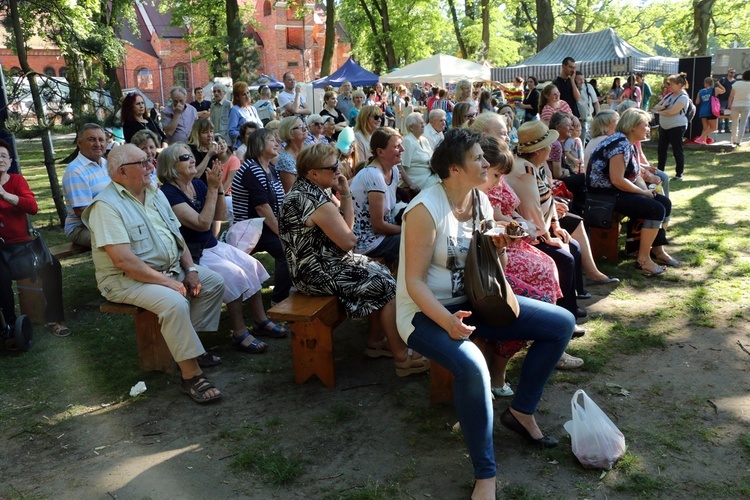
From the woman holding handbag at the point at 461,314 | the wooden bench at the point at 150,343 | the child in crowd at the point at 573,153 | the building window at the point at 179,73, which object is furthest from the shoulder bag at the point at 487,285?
the building window at the point at 179,73

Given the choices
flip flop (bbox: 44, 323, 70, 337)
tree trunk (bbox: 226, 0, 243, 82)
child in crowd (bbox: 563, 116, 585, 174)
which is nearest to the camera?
flip flop (bbox: 44, 323, 70, 337)

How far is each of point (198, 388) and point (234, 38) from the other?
2219cm

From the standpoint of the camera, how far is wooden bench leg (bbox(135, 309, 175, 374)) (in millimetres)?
4070

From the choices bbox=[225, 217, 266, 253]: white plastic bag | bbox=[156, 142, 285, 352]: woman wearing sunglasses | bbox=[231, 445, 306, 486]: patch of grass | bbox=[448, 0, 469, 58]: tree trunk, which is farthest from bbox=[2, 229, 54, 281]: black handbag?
bbox=[448, 0, 469, 58]: tree trunk

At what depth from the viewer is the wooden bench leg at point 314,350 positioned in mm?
3891

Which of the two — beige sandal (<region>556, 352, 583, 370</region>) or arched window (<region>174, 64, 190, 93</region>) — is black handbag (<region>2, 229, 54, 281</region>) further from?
arched window (<region>174, 64, 190, 93</region>)

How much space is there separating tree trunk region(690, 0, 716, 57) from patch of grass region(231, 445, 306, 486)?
23.8 m

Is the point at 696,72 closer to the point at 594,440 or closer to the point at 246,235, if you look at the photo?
the point at 246,235

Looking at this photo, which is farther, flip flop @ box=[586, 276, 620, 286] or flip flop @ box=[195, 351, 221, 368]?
flip flop @ box=[586, 276, 620, 286]

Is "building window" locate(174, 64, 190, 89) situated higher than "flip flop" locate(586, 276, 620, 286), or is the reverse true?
"building window" locate(174, 64, 190, 89)

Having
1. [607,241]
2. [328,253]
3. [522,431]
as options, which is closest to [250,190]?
[328,253]

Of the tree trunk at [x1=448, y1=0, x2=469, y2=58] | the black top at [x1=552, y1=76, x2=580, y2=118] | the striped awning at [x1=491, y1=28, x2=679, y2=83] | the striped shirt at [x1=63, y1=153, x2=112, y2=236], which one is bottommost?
the striped shirt at [x1=63, y1=153, x2=112, y2=236]

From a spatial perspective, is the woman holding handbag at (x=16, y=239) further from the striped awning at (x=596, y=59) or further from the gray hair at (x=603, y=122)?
the striped awning at (x=596, y=59)

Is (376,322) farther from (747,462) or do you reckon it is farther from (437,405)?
(747,462)
